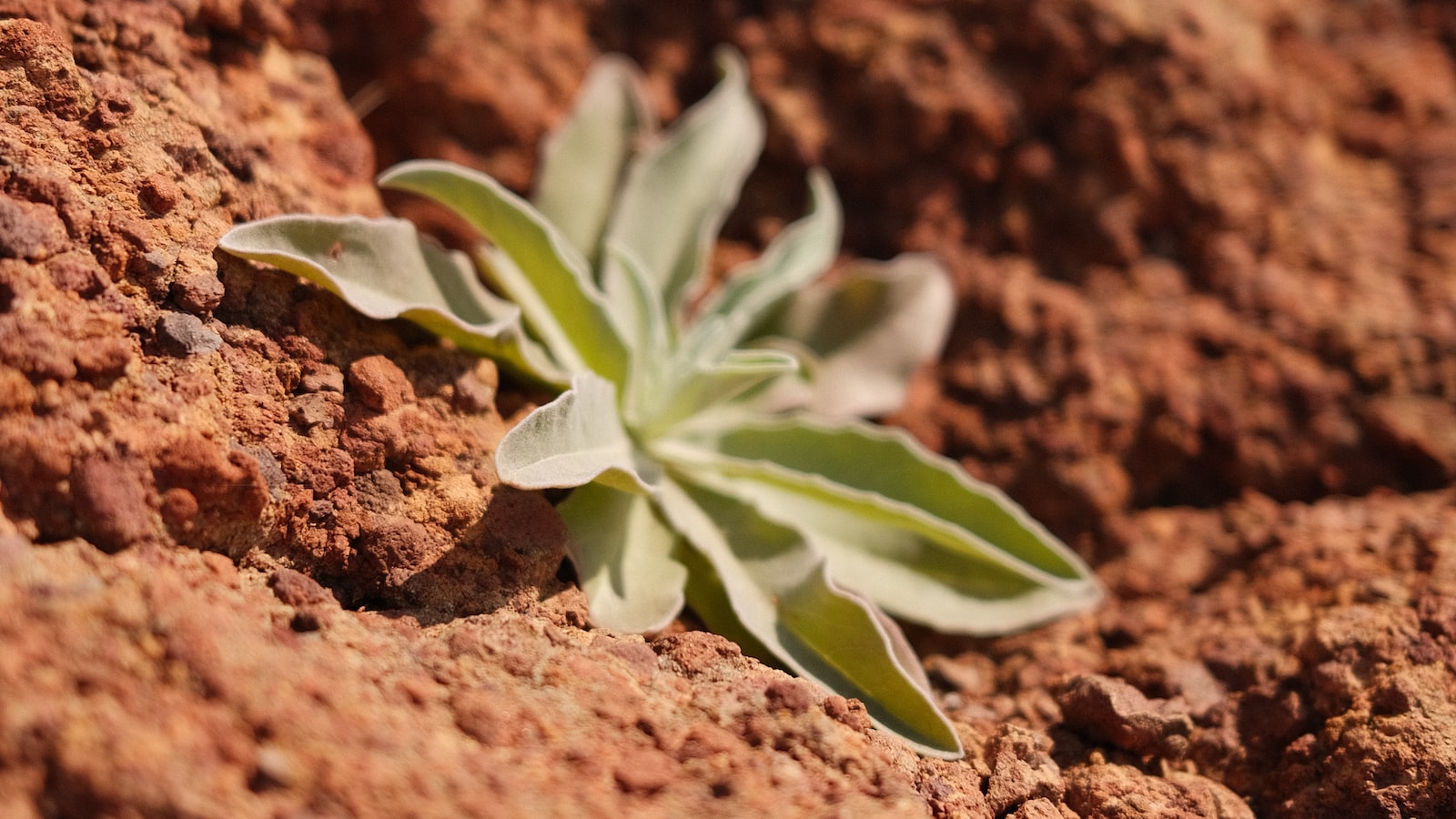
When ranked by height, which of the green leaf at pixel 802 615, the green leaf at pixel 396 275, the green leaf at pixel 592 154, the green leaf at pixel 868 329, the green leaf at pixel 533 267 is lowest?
the green leaf at pixel 396 275

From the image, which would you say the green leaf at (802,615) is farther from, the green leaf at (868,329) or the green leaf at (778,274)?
the green leaf at (868,329)

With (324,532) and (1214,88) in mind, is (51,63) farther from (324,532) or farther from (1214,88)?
(1214,88)

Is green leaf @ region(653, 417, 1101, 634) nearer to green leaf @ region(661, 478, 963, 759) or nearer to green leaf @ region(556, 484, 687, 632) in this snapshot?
green leaf @ region(661, 478, 963, 759)

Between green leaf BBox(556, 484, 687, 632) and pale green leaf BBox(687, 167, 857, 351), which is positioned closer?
green leaf BBox(556, 484, 687, 632)

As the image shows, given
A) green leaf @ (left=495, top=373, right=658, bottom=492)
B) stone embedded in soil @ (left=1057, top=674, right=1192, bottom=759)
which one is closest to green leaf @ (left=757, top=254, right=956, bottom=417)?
green leaf @ (left=495, top=373, right=658, bottom=492)

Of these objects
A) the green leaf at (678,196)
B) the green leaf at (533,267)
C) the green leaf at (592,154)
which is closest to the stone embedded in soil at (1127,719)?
the green leaf at (533,267)

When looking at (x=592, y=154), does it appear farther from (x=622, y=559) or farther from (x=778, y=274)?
(x=622, y=559)

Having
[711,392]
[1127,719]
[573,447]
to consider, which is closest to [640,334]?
[711,392]
